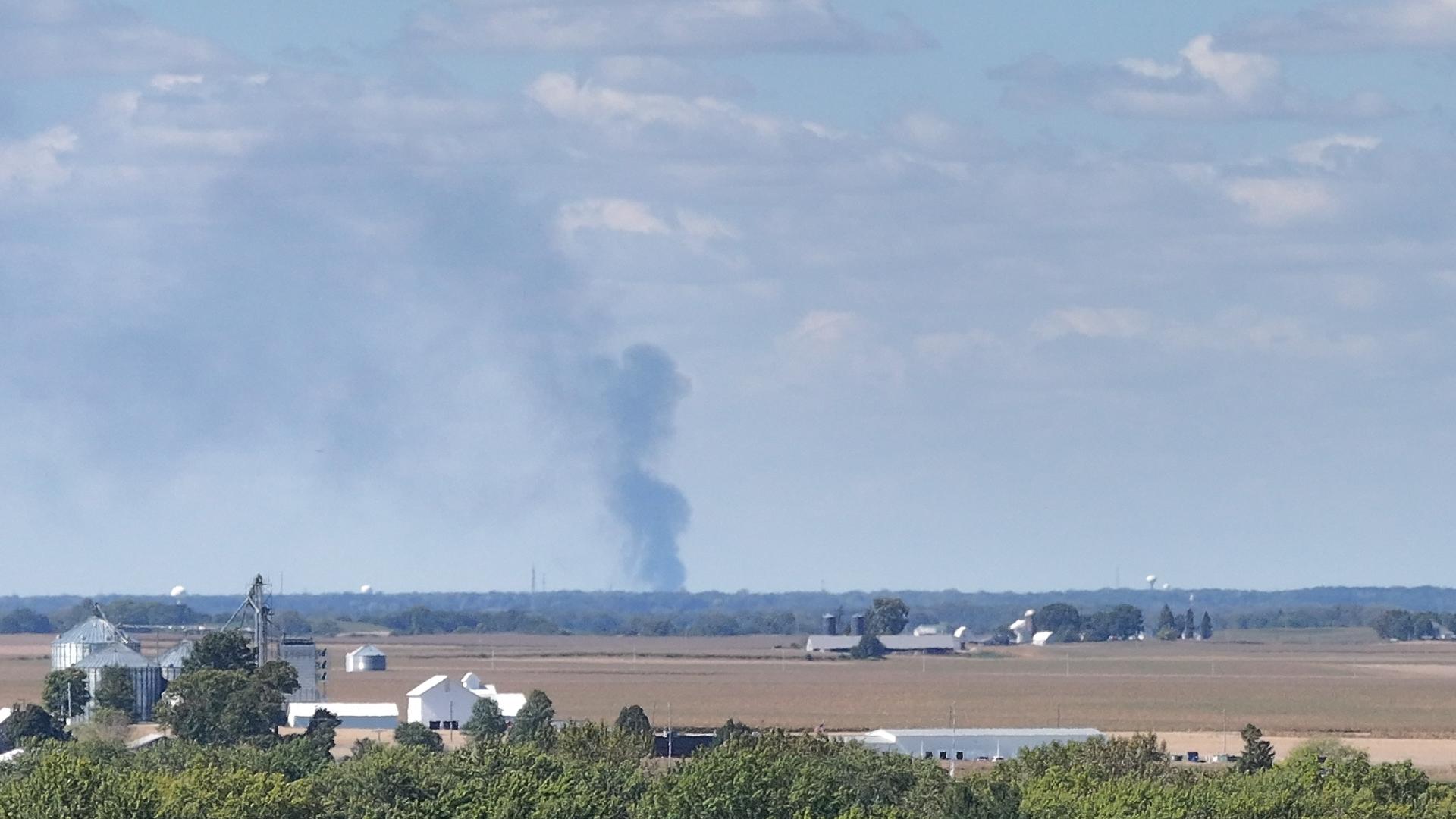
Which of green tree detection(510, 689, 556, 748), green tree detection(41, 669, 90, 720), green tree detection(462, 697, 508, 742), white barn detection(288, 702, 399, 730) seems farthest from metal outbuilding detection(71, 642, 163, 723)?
green tree detection(510, 689, 556, 748)

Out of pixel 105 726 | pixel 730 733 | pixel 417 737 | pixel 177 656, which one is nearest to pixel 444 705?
pixel 177 656

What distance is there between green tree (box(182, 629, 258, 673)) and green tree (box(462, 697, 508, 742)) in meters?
16.3

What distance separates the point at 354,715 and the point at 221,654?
9.13 m

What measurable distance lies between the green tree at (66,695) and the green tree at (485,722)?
73.6 ft

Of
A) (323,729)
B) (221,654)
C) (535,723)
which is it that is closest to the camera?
(323,729)

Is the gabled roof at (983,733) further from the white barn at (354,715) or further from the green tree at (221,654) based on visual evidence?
the green tree at (221,654)

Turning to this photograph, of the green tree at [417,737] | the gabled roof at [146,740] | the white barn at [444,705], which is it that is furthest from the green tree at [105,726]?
the white barn at [444,705]

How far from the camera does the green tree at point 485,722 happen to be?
13400 centimetres

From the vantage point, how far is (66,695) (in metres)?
146

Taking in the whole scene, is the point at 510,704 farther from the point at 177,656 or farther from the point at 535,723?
the point at 177,656

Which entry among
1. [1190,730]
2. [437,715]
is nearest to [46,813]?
[437,715]

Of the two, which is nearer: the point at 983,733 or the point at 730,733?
the point at 730,733

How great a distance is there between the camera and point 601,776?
8688 cm

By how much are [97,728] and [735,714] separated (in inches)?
1921
